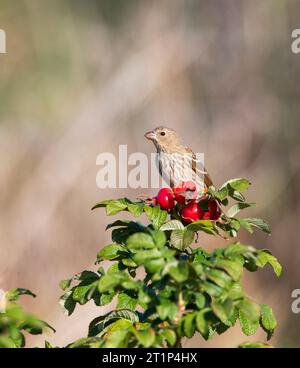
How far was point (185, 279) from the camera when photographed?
1422 mm

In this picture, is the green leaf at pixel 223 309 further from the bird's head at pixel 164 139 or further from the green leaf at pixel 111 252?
the bird's head at pixel 164 139

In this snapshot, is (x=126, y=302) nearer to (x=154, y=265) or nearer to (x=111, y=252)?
(x=111, y=252)

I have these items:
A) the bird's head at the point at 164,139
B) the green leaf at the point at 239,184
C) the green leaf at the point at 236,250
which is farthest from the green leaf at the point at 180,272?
the bird's head at the point at 164,139

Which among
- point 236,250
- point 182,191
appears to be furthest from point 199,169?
point 236,250

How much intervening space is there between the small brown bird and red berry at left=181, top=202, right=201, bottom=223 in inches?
64.5

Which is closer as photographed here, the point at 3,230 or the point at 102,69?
the point at 3,230

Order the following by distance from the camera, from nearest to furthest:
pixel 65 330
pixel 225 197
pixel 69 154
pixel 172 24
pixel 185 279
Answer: pixel 185 279 < pixel 225 197 < pixel 65 330 < pixel 69 154 < pixel 172 24


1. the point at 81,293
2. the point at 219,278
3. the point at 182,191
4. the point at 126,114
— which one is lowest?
the point at 219,278

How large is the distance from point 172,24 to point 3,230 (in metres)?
1.57

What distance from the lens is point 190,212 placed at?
217cm

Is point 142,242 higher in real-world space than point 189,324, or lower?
higher

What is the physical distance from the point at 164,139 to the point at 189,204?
1784 mm
